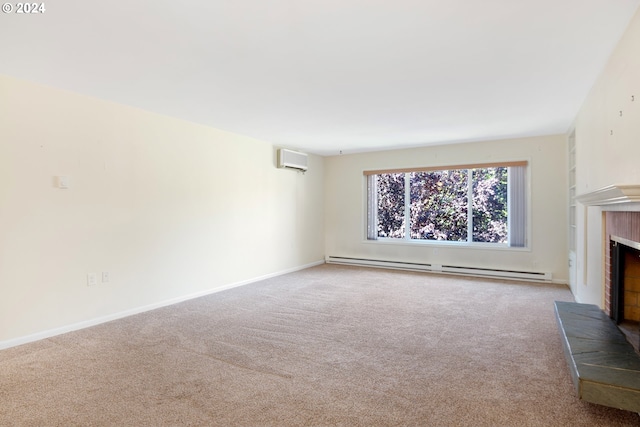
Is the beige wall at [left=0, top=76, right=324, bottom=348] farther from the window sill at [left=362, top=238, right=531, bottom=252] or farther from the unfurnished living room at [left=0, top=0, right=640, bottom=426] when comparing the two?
the window sill at [left=362, top=238, right=531, bottom=252]

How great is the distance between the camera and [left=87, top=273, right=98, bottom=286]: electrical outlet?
3.62 metres

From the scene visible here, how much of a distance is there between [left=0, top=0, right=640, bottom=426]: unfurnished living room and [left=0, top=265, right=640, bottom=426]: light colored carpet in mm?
19

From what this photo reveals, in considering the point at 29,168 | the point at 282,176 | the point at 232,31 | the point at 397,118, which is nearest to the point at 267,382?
the point at 232,31

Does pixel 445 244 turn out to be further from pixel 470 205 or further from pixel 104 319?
pixel 104 319

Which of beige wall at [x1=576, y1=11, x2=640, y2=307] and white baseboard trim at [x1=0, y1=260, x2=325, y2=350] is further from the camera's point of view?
white baseboard trim at [x1=0, y1=260, x2=325, y2=350]

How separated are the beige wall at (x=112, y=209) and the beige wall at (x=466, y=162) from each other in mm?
2070

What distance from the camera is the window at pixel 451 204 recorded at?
5879 millimetres

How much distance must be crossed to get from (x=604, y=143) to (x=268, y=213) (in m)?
4.63

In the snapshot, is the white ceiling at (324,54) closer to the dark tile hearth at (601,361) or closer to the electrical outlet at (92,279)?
the electrical outlet at (92,279)

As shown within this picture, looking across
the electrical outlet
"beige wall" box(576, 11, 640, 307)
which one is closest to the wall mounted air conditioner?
the electrical outlet

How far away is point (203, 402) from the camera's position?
2.16 metres

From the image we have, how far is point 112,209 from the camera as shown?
3.82m
